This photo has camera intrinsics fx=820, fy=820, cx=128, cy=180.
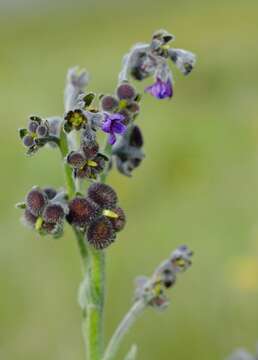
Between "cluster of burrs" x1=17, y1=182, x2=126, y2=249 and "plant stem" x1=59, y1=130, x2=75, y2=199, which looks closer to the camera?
"cluster of burrs" x1=17, y1=182, x2=126, y2=249

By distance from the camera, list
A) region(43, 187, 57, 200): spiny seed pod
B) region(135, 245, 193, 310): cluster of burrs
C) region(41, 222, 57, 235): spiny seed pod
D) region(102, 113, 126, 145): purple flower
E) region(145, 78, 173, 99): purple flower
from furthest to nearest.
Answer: region(135, 245, 193, 310): cluster of burrs, region(145, 78, 173, 99): purple flower, region(43, 187, 57, 200): spiny seed pod, region(41, 222, 57, 235): spiny seed pod, region(102, 113, 126, 145): purple flower

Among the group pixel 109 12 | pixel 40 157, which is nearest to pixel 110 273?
pixel 40 157

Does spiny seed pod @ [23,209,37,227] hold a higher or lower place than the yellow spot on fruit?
higher

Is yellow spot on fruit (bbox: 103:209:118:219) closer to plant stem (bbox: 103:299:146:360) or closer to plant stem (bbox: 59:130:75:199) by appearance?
plant stem (bbox: 59:130:75:199)

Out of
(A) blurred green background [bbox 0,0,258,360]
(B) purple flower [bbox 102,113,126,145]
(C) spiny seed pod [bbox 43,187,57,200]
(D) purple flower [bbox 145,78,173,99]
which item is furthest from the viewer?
(A) blurred green background [bbox 0,0,258,360]

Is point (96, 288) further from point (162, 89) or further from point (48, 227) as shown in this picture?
point (162, 89)

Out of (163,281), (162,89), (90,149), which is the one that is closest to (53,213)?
(90,149)

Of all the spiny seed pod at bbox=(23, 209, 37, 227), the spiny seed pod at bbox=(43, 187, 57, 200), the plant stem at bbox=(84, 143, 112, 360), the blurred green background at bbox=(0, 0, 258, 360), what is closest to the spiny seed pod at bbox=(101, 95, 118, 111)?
the plant stem at bbox=(84, 143, 112, 360)

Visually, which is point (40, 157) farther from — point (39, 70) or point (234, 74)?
point (39, 70)
